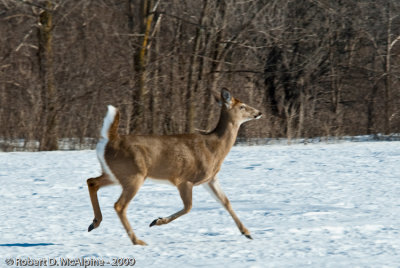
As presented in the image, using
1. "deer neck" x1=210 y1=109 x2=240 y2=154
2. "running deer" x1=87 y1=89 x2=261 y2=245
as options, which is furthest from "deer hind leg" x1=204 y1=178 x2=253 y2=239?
"deer neck" x1=210 y1=109 x2=240 y2=154

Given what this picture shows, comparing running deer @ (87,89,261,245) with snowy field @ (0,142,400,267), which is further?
running deer @ (87,89,261,245)

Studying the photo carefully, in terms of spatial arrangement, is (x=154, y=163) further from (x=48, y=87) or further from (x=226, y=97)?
(x=48, y=87)

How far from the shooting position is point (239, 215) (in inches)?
321

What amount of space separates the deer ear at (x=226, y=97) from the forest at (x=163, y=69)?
8.91 metres

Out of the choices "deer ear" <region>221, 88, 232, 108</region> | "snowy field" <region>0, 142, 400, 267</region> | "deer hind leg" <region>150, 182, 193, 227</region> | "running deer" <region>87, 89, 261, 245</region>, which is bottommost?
"snowy field" <region>0, 142, 400, 267</region>

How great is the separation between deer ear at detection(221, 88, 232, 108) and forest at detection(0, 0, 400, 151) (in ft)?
29.2

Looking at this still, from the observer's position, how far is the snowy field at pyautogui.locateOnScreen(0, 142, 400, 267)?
5.90 meters

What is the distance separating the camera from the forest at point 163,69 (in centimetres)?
1698

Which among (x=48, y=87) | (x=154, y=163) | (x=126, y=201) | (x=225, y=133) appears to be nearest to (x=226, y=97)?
(x=225, y=133)

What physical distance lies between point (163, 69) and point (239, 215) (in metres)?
10.5

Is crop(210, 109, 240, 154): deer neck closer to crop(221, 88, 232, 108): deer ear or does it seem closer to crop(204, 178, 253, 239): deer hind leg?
crop(221, 88, 232, 108): deer ear

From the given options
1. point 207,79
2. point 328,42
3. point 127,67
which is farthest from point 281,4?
point 127,67

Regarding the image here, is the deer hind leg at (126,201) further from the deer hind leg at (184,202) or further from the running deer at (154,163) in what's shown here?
the deer hind leg at (184,202)

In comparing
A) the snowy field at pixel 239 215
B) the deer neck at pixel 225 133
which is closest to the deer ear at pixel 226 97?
the deer neck at pixel 225 133
